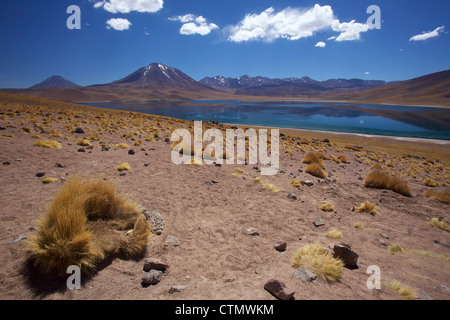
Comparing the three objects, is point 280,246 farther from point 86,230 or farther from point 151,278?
point 86,230

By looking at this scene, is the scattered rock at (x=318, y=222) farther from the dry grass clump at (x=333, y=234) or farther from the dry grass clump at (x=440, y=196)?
the dry grass clump at (x=440, y=196)

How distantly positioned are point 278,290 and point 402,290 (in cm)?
184

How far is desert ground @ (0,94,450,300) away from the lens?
2791 millimetres

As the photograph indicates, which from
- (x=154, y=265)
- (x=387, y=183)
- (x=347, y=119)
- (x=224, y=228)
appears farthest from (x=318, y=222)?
(x=347, y=119)

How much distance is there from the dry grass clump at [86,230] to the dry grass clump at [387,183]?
900 cm

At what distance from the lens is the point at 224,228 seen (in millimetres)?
4605

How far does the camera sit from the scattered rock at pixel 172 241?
381 cm

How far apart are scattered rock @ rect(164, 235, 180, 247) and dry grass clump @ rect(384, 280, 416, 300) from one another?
3330 millimetres

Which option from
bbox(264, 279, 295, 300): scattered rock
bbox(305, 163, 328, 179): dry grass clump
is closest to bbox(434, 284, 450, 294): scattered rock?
bbox(264, 279, 295, 300): scattered rock

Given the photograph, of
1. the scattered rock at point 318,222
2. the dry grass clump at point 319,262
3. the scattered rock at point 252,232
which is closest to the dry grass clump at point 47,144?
the scattered rock at point 252,232

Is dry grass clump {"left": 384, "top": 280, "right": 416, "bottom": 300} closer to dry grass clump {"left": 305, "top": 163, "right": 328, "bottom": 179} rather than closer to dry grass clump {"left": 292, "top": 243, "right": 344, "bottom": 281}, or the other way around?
dry grass clump {"left": 292, "top": 243, "right": 344, "bottom": 281}
